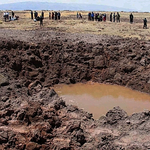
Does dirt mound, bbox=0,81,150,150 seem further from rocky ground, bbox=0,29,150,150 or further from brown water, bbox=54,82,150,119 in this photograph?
brown water, bbox=54,82,150,119

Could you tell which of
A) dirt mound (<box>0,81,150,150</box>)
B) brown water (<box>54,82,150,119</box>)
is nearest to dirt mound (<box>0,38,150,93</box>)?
brown water (<box>54,82,150,119</box>)

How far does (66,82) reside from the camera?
13906 mm

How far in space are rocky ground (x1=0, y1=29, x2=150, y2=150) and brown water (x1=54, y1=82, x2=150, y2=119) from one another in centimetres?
52

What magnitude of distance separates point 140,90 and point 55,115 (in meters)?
7.19

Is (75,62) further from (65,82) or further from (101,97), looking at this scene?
(101,97)

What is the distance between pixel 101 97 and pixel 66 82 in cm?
247

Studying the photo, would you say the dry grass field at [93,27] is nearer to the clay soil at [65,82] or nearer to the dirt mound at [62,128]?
the clay soil at [65,82]

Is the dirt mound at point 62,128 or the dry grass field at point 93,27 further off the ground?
the dry grass field at point 93,27

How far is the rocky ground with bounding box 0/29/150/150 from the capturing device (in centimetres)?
591

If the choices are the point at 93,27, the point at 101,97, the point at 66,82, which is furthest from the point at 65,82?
the point at 93,27

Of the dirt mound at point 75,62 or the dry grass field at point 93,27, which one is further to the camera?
the dry grass field at point 93,27

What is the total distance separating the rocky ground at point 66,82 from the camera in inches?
232

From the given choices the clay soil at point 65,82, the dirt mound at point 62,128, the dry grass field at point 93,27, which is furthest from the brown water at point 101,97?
the dry grass field at point 93,27

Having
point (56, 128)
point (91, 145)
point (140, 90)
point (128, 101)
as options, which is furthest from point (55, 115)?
point (140, 90)
